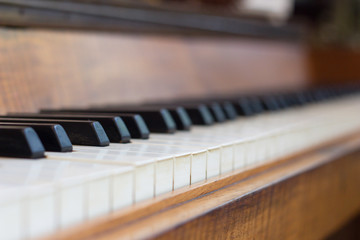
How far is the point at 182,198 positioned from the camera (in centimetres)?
64

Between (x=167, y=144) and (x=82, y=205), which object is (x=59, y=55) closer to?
(x=167, y=144)

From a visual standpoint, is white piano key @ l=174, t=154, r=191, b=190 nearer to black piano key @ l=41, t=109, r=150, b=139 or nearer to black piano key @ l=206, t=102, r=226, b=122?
black piano key @ l=41, t=109, r=150, b=139

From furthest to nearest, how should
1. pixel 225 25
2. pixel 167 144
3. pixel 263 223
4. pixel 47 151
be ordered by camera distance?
pixel 225 25 < pixel 263 223 < pixel 167 144 < pixel 47 151

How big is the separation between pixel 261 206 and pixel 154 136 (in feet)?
0.73

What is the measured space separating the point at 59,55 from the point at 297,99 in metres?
0.90

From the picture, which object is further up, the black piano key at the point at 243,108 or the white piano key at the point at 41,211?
the white piano key at the point at 41,211

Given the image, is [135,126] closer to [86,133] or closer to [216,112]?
[86,133]

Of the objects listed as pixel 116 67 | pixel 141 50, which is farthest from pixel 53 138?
pixel 141 50

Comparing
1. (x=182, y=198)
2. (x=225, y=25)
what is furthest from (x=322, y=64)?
(x=182, y=198)

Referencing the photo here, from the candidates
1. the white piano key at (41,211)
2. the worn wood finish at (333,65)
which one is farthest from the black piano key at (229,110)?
the worn wood finish at (333,65)

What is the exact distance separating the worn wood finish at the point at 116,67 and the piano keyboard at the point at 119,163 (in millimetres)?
202

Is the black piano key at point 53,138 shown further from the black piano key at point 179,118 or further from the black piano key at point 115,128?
the black piano key at point 179,118

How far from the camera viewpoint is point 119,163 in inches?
22.2

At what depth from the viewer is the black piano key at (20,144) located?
0.58 metres
